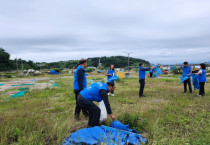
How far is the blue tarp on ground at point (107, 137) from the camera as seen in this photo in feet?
8.39

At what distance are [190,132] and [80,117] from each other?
9.24 feet

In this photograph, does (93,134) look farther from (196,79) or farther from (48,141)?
(196,79)

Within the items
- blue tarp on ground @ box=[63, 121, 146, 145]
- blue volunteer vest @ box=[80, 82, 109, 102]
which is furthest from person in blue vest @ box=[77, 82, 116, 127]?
blue tarp on ground @ box=[63, 121, 146, 145]

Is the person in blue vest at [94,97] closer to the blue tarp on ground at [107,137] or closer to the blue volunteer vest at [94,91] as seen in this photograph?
the blue volunteer vest at [94,91]

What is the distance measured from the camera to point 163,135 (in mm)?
2963

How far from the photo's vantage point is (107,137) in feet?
8.82

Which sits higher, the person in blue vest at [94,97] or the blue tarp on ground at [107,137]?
the person in blue vest at [94,97]

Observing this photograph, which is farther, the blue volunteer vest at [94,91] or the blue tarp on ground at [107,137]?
the blue volunteer vest at [94,91]

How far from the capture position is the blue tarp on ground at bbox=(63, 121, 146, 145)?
8.39 feet

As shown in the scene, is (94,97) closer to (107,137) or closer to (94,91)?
(94,91)

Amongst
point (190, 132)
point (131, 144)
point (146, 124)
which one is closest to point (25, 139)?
point (131, 144)

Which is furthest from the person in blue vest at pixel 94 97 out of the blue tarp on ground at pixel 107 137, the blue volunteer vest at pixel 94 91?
the blue tarp on ground at pixel 107 137

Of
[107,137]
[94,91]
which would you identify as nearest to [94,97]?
[94,91]

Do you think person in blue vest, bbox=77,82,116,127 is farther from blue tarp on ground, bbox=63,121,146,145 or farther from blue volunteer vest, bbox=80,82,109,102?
blue tarp on ground, bbox=63,121,146,145
